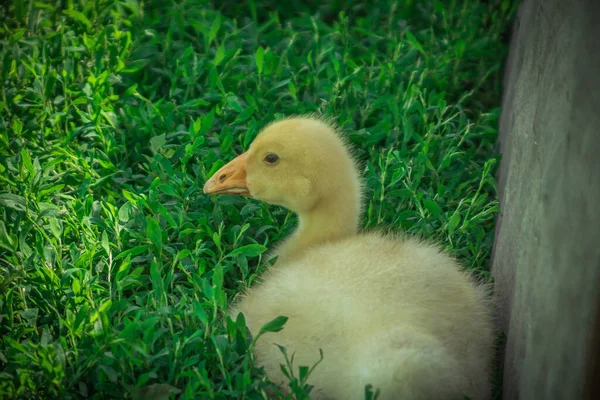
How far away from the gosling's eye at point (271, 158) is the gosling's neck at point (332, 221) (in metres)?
0.23

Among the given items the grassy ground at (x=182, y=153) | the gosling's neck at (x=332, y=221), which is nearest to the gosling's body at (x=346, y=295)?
the gosling's neck at (x=332, y=221)

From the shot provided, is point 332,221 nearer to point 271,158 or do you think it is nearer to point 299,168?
point 299,168

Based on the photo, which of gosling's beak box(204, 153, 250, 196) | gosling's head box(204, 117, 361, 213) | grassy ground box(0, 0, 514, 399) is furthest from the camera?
gosling's beak box(204, 153, 250, 196)

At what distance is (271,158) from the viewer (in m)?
3.31

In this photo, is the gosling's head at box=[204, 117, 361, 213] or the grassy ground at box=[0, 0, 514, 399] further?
the gosling's head at box=[204, 117, 361, 213]

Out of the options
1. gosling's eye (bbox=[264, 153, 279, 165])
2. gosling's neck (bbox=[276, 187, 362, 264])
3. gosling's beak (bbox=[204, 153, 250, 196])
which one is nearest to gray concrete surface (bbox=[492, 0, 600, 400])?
gosling's neck (bbox=[276, 187, 362, 264])

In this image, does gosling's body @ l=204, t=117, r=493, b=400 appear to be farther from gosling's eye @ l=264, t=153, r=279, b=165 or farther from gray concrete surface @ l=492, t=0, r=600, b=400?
gray concrete surface @ l=492, t=0, r=600, b=400

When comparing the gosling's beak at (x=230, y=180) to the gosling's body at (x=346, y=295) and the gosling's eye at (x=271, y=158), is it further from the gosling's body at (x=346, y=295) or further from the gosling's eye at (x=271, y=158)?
the gosling's eye at (x=271, y=158)

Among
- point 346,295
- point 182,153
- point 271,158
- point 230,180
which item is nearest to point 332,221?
point 271,158

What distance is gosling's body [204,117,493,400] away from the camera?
2465 millimetres

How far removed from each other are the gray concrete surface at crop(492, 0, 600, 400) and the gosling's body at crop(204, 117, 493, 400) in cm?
20

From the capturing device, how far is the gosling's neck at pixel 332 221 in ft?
10.6

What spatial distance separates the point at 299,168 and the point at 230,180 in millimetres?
337

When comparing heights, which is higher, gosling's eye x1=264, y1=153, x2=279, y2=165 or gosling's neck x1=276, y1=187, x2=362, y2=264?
gosling's eye x1=264, y1=153, x2=279, y2=165
